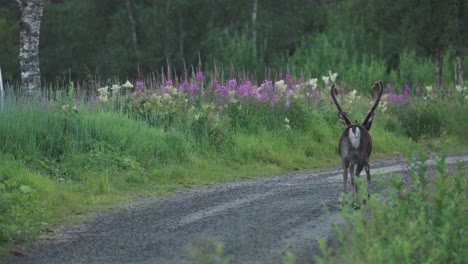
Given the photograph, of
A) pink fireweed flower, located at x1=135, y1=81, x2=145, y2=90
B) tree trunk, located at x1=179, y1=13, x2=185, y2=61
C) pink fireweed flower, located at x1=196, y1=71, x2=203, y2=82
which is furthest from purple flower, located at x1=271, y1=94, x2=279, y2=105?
tree trunk, located at x1=179, y1=13, x2=185, y2=61

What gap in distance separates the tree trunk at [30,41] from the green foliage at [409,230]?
10.5 metres

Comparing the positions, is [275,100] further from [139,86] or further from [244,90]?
[139,86]

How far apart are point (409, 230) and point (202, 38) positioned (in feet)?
126

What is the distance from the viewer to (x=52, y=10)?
158 feet

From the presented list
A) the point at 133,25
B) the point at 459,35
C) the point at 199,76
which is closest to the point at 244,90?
the point at 199,76

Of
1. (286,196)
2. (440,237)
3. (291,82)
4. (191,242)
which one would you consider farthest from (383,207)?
(291,82)

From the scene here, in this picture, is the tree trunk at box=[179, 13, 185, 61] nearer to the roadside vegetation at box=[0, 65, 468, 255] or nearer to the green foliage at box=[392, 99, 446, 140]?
the green foliage at box=[392, 99, 446, 140]

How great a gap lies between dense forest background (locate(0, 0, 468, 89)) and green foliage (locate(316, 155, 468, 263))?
2707 centimetres

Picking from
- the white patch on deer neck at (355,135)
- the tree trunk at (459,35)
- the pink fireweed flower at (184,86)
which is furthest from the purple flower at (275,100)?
the tree trunk at (459,35)

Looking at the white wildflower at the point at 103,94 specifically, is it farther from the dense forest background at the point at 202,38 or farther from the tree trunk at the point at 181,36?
the tree trunk at the point at 181,36

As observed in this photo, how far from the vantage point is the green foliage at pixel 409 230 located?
7.83m

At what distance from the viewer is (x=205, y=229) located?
409 inches

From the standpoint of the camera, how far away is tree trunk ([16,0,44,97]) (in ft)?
59.5

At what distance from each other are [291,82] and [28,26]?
21.4 feet
